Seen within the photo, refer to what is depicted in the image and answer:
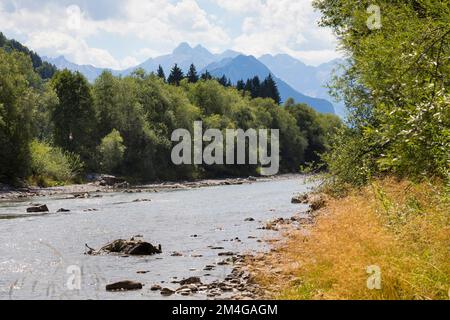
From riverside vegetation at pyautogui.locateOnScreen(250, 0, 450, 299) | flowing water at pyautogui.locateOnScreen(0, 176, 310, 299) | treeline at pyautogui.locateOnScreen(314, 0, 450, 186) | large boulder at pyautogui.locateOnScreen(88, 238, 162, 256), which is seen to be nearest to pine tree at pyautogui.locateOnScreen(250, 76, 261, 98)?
flowing water at pyautogui.locateOnScreen(0, 176, 310, 299)

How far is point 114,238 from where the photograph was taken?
96.9 feet

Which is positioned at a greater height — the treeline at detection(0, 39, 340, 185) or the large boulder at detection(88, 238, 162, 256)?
the treeline at detection(0, 39, 340, 185)

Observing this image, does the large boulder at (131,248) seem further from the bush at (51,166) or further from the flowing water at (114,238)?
the bush at (51,166)

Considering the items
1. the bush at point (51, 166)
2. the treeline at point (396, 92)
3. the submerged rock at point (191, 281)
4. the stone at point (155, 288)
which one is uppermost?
the treeline at point (396, 92)

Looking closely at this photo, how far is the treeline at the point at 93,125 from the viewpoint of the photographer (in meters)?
63.4

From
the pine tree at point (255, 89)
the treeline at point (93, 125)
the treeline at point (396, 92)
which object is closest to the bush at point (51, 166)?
the treeline at point (93, 125)

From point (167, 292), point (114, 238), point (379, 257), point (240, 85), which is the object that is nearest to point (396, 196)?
point (379, 257)

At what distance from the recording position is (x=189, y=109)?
10069 centimetres

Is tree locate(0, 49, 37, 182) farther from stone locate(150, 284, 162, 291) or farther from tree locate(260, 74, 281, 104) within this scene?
tree locate(260, 74, 281, 104)

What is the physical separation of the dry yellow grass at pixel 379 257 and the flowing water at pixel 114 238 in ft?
10.8

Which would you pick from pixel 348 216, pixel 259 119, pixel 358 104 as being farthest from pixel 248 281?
pixel 259 119

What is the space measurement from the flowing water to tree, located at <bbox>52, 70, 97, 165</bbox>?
103 ft

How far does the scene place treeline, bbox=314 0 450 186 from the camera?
39.7 ft
